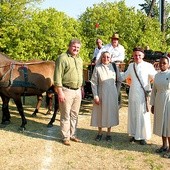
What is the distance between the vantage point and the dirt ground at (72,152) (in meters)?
5.77

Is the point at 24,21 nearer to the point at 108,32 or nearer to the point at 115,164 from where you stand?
the point at 108,32

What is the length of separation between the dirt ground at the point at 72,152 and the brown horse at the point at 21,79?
2.25ft

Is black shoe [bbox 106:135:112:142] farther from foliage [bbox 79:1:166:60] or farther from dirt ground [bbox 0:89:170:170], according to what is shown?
foliage [bbox 79:1:166:60]

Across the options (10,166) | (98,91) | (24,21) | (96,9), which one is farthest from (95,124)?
(96,9)

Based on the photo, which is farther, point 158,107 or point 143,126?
point 143,126

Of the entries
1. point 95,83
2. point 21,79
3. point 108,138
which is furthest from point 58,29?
point 108,138

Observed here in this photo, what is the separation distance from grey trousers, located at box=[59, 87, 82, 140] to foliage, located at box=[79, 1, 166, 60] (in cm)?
1044

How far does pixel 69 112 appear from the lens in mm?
6879

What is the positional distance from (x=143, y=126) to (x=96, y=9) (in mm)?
14457

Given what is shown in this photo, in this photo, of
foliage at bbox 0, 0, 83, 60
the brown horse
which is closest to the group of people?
the brown horse

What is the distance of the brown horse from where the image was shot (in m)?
7.97

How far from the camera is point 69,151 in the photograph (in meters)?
6.46

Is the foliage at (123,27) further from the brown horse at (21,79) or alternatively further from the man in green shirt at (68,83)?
the man in green shirt at (68,83)

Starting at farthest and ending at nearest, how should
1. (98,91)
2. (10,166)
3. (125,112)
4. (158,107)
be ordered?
1. (125,112)
2. (98,91)
3. (158,107)
4. (10,166)
